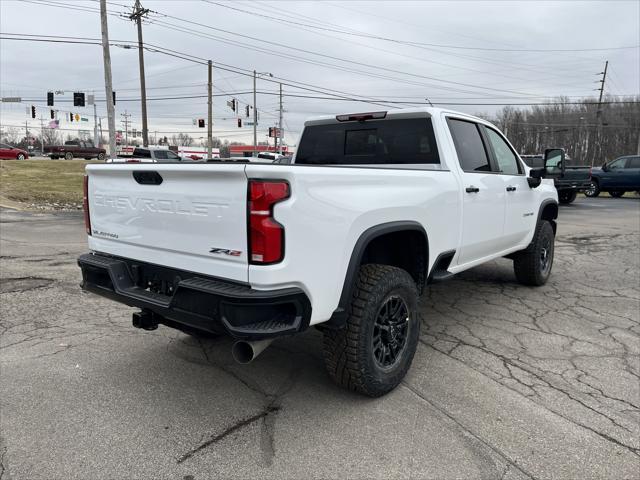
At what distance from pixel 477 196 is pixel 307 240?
2.28m

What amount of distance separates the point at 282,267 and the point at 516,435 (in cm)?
174

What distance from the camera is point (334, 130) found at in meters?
4.78

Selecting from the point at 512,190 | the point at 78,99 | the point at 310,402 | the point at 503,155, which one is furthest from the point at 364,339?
the point at 78,99

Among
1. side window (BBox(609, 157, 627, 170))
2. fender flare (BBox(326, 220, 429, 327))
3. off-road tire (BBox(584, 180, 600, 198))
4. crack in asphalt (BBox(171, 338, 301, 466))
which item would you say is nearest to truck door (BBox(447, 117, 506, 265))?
fender flare (BBox(326, 220, 429, 327))

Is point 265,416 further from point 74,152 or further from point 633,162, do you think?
point 74,152

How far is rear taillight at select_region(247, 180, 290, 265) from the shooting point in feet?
7.96

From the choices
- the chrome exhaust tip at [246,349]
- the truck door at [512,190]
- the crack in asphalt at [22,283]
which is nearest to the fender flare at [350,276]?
the chrome exhaust tip at [246,349]

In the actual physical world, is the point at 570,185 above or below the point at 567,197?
above

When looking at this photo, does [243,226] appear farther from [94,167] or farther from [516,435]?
[516,435]

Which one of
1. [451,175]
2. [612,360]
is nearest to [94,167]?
[451,175]

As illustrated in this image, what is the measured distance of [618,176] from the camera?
23.2 m

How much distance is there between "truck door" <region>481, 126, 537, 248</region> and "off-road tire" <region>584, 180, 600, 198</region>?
21130 millimetres

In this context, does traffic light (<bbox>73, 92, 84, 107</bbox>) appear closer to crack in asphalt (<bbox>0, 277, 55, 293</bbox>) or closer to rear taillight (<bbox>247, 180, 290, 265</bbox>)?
Answer: crack in asphalt (<bbox>0, 277, 55, 293</bbox>)

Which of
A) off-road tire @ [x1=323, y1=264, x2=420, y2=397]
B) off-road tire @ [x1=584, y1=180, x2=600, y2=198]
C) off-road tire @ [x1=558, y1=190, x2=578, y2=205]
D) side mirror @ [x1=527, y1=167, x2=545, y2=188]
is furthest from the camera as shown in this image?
off-road tire @ [x1=584, y1=180, x2=600, y2=198]
